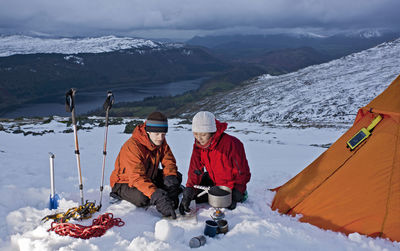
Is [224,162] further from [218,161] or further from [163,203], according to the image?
[163,203]

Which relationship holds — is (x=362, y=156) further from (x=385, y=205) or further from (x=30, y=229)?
(x=30, y=229)

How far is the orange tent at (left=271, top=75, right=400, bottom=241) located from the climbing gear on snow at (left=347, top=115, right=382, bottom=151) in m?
0.05

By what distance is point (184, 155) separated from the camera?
11.8 meters

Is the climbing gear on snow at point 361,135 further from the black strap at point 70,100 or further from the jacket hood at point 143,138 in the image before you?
the black strap at point 70,100

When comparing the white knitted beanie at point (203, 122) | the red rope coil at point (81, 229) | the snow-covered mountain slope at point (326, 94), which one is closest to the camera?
the red rope coil at point (81, 229)

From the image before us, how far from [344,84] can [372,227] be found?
69.2m

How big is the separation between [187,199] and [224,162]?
0.93 metres

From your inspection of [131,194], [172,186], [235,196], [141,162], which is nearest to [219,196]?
[235,196]

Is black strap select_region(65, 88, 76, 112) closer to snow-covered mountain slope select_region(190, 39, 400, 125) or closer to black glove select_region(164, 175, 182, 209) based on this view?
black glove select_region(164, 175, 182, 209)

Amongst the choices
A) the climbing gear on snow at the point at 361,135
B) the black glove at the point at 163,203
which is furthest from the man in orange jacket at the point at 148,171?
the climbing gear on snow at the point at 361,135

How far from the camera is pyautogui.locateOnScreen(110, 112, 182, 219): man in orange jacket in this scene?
466 cm

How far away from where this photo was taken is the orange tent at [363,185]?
4.26 metres

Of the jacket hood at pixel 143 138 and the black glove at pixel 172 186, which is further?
the black glove at pixel 172 186

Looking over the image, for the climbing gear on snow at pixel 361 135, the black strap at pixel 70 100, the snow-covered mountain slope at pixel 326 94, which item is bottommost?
the snow-covered mountain slope at pixel 326 94
